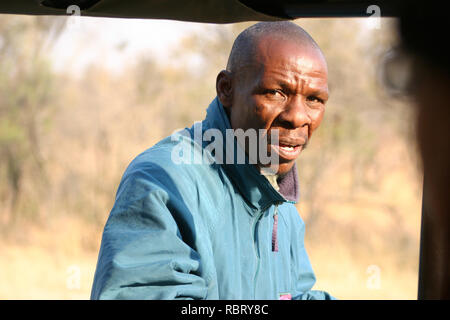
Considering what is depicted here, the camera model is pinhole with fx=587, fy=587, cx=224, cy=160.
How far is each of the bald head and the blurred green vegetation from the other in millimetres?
6204

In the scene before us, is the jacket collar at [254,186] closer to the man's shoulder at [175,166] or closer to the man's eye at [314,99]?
the man's shoulder at [175,166]

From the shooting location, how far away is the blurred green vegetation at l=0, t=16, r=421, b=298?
8227 mm

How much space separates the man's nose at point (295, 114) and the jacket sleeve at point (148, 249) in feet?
1.39

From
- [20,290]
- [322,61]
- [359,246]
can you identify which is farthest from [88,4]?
[359,246]

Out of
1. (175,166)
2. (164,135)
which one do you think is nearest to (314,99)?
(175,166)

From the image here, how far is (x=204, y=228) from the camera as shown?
1679 millimetres

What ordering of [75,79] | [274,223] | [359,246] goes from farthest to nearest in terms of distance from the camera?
1. [75,79]
2. [359,246]
3. [274,223]

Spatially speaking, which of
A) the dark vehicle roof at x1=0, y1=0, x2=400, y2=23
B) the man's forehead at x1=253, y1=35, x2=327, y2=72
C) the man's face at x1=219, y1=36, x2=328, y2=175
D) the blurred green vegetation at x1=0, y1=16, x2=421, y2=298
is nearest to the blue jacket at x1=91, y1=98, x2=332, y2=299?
the man's face at x1=219, y1=36, x2=328, y2=175

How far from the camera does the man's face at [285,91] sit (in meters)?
1.81

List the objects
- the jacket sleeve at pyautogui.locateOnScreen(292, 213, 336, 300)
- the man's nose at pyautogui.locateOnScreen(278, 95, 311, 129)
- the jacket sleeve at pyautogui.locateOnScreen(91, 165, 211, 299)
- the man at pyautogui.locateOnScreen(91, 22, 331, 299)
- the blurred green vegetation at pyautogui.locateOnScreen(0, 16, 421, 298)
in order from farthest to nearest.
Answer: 1. the blurred green vegetation at pyautogui.locateOnScreen(0, 16, 421, 298)
2. the jacket sleeve at pyautogui.locateOnScreen(292, 213, 336, 300)
3. the man's nose at pyautogui.locateOnScreen(278, 95, 311, 129)
4. the man at pyautogui.locateOnScreen(91, 22, 331, 299)
5. the jacket sleeve at pyautogui.locateOnScreen(91, 165, 211, 299)

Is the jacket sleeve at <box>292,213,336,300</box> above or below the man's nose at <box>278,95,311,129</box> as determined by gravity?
below

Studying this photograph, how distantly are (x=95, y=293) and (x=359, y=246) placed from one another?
22.7 ft

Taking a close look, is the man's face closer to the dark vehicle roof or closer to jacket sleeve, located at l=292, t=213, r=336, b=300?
the dark vehicle roof
